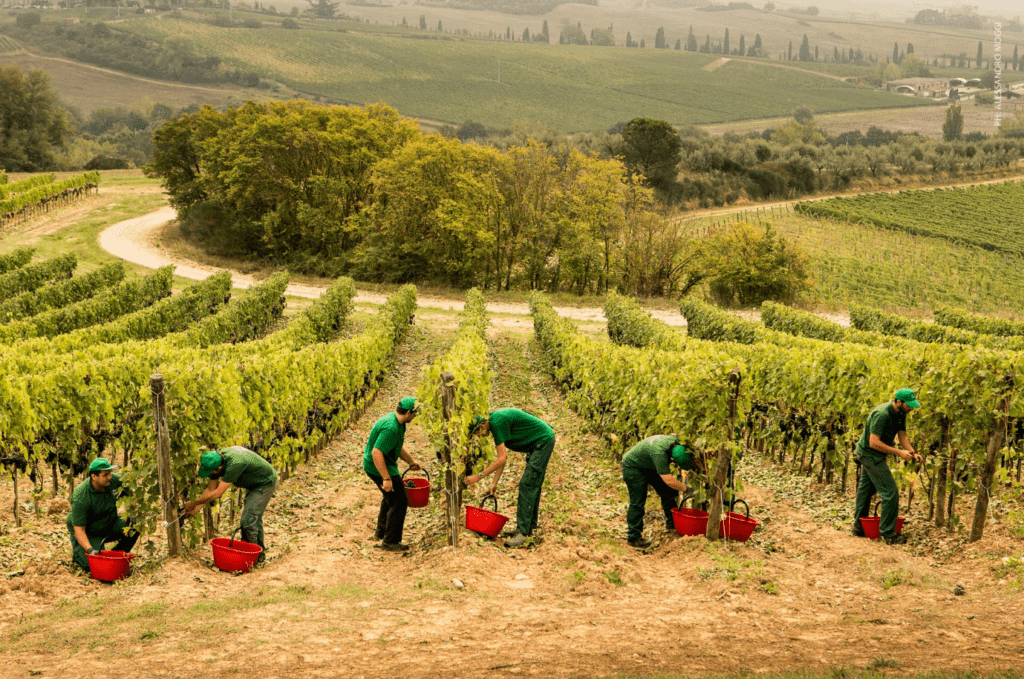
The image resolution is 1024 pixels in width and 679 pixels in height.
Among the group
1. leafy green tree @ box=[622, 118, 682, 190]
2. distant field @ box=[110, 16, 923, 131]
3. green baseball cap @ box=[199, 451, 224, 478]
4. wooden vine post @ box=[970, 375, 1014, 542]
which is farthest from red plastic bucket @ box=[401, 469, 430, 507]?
distant field @ box=[110, 16, 923, 131]

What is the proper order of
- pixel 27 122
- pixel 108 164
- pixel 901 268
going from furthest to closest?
1. pixel 108 164
2. pixel 27 122
3. pixel 901 268

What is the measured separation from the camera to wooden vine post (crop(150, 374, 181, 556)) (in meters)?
8.34

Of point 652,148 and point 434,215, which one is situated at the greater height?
point 652,148

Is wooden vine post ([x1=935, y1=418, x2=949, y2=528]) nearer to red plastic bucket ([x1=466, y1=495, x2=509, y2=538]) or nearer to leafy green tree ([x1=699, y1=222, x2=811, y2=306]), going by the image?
red plastic bucket ([x1=466, y1=495, x2=509, y2=538])

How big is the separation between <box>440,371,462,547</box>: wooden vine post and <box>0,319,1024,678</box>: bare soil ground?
0.22 meters

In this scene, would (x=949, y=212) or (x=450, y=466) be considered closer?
(x=450, y=466)

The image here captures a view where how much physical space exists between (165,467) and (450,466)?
9.74 feet

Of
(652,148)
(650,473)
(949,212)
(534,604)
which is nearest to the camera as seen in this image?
(534,604)

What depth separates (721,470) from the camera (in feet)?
29.6

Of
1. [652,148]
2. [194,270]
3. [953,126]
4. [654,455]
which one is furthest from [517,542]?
[953,126]

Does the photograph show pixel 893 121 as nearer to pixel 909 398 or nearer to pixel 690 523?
pixel 909 398

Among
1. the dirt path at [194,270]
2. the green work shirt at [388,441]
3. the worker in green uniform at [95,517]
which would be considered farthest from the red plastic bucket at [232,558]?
the dirt path at [194,270]

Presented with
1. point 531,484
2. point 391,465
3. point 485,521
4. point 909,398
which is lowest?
point 485,521

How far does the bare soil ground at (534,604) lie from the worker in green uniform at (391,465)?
9.8 inches
